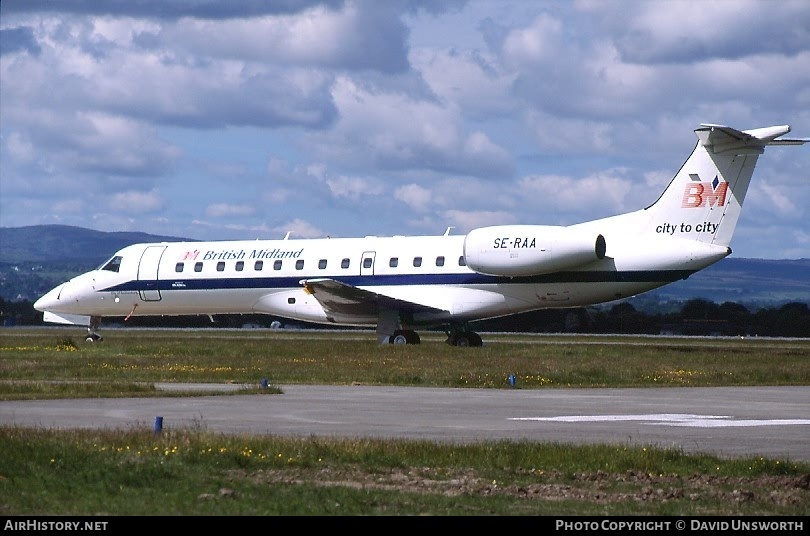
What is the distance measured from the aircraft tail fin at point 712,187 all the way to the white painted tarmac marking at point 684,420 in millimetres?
18115

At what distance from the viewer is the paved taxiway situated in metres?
18.3

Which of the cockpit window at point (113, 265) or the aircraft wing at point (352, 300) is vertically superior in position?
the cockpit window at point (113, 265)

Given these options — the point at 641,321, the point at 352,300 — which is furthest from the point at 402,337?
the point at 641,321

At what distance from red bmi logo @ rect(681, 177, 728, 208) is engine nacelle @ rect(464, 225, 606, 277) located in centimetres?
282

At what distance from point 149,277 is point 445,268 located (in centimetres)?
1193

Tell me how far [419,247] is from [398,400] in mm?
21799

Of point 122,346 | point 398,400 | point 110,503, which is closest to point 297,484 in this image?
point 110,503

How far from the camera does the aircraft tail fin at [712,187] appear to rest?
39469mm

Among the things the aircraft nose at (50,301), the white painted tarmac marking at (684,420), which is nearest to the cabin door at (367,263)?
the aircraft nose at (50,301)

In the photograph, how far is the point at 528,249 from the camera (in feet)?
140

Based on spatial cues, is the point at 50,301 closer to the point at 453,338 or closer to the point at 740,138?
the point at 453,338

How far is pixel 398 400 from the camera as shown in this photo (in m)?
24.9

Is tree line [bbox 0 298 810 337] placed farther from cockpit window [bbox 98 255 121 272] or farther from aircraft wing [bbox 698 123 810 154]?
aircraft wing [bbox 698 123 810 154]

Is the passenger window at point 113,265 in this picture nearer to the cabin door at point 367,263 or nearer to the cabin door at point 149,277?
the cabin door at point 149,277
